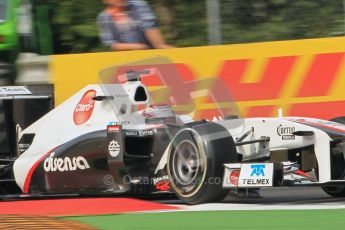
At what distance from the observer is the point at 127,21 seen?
10203mm

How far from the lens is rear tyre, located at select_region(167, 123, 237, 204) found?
7125 mm

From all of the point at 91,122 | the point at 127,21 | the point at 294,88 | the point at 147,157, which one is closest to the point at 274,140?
the point at 147,157

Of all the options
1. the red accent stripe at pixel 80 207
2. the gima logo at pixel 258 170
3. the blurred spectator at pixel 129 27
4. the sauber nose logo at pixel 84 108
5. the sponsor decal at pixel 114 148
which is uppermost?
the blurred spectator at pixel 129 27

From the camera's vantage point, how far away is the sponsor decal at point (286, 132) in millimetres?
7316

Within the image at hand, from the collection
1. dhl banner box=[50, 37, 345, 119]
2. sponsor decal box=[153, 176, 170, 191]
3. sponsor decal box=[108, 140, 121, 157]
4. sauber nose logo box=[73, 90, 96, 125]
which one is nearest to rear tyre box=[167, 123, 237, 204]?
sponsor decal box=[153, 176, 170, 191]

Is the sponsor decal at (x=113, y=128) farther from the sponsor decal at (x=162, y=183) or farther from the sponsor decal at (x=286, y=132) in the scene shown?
the sponsor decal at (x=286, y=132)

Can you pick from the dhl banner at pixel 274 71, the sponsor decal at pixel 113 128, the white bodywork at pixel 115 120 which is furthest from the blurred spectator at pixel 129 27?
the sponsor decal at pixel 113 128

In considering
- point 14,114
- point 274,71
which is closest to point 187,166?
point 14,114

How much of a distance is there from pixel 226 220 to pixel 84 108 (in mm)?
2509

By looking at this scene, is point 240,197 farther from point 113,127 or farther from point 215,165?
point 113,127

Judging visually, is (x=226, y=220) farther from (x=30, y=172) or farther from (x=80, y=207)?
(x=30, y=172)

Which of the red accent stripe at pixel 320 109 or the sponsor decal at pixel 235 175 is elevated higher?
the red accent stripe at pixel 320 109

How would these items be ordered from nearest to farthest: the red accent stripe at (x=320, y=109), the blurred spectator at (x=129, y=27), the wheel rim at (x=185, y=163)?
1. the wheel rim at (x=185, y=163)
2. the red accent stripe at (x=320, y=109)
3. the blurred spectator at (x=129, y=27)

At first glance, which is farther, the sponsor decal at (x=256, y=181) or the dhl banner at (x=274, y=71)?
the dhl banner at (x=274, y=71)
